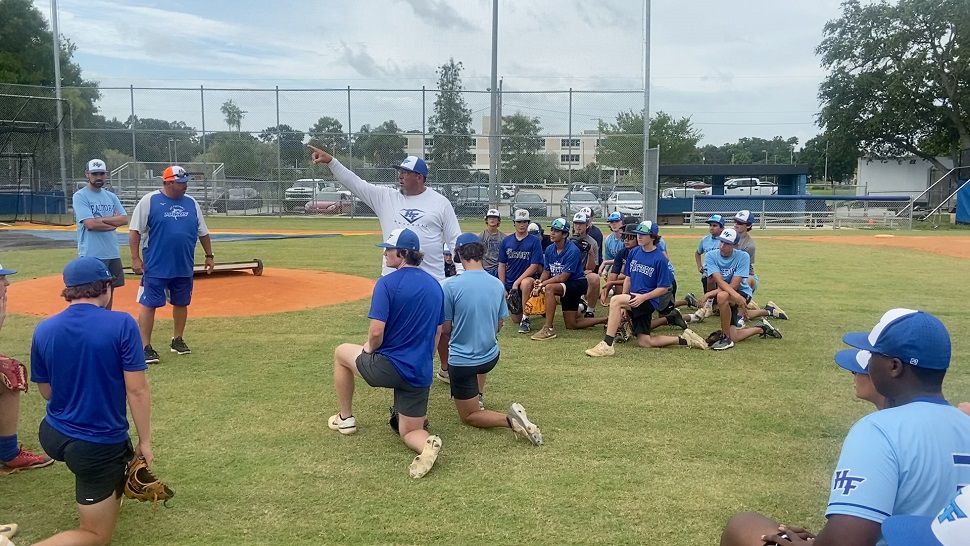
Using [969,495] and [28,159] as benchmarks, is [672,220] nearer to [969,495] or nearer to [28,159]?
[28,159]

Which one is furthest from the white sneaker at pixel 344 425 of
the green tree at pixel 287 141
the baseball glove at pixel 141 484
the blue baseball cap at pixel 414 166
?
the green tree at pixel 287 141

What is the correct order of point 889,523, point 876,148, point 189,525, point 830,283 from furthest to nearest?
point 876,148 → point 830,283 → point 189,525 → point 889,523

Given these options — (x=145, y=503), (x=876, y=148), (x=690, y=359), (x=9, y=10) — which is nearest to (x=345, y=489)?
(x=145, y=503)

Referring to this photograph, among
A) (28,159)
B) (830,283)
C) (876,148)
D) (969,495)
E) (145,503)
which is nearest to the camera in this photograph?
(969,495)

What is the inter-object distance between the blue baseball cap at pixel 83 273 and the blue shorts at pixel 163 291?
354cm

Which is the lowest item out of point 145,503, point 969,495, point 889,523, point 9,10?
point 145,503

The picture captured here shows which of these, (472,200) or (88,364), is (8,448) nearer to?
(88,364)

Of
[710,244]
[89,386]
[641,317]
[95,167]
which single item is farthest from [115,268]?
[710,244]

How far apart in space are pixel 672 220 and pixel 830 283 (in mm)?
22498

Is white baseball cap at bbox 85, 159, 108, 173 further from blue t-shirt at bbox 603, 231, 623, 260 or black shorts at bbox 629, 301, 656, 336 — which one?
blue t-shirt at bbox 603, 231, 623, 260

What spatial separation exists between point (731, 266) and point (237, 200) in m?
24.4

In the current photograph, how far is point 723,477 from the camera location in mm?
4320

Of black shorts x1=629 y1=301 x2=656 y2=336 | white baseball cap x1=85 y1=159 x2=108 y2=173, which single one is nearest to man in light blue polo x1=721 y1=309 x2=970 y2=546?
black shorts x1=629 y1=301 x2=656 y2=336

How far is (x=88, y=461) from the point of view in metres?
3.29
